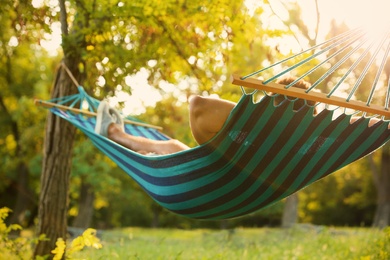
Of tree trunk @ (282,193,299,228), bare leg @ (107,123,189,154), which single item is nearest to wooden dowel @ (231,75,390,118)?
bare leg @ (107,123,189,154)

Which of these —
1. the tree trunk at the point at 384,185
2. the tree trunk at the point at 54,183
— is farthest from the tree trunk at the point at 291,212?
the tree trunk at the point at 54,183

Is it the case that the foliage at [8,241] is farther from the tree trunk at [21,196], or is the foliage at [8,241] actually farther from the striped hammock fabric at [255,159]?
the tree trunk at [21,196]

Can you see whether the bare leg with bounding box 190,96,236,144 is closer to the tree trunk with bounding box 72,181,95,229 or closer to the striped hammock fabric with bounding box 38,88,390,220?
the striped hammock fabric with bounding box 38,88,390,220

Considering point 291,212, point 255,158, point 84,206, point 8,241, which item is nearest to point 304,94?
point 255,158

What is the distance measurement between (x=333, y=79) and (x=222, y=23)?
27.5 ft

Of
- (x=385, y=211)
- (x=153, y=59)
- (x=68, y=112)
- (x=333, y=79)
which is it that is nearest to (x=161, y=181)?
(x=68, y=112)

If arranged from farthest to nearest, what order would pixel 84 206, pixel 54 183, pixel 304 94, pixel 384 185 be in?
pixel 384 185
pixel 84 206
pixel 54 183
pixel 304 94

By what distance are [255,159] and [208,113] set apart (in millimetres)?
255

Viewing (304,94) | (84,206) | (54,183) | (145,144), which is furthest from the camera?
(84,206)

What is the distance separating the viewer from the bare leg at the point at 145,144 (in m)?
2.94

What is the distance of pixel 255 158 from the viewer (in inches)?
83.3

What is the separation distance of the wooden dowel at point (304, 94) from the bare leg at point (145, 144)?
1.05 meters

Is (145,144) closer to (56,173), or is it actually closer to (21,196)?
(56,173)

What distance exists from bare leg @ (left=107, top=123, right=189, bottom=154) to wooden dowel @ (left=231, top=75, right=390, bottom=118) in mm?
1047
